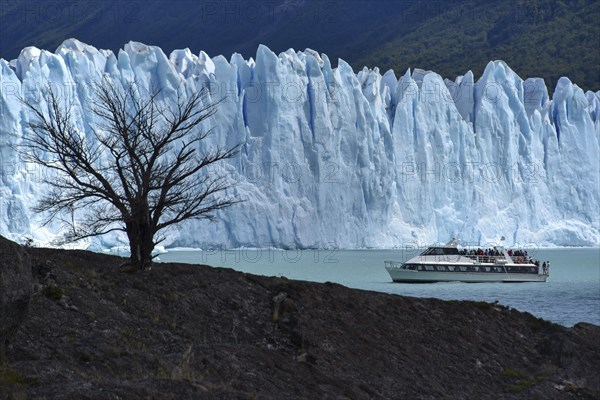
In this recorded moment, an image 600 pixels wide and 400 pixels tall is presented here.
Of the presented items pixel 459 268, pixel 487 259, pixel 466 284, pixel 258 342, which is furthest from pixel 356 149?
pixel 258 342

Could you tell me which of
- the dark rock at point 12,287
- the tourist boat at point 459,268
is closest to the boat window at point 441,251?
the tourist boat at point 459,268

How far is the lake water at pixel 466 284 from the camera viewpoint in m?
40.7

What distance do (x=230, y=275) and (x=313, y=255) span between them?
70313 millimetres

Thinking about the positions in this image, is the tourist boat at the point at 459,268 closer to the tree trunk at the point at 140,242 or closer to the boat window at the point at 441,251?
the boat window at the point at 441,251

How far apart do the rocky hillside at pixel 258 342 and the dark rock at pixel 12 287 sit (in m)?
0.05

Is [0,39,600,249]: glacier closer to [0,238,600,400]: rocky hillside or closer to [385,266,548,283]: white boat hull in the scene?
[385,266,548,283]: white boat hull

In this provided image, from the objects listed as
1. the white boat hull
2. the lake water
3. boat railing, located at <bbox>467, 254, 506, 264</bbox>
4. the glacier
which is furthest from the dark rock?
the glacier

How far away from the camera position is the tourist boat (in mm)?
55156

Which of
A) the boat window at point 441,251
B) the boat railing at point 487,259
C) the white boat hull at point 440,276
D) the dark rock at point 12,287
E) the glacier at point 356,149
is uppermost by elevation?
the glacier at point 356,149

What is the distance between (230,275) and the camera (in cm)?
1802

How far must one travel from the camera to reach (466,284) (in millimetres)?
56969

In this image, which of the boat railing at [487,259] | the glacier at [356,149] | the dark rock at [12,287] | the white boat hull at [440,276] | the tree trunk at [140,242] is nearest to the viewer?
the dark rock at [12,287]

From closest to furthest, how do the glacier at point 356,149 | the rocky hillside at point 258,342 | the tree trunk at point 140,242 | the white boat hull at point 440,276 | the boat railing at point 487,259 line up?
the rocky hillside at point 258,342, the tree trunk at point 140,242, the white boat hull at point 440,276, the boat railing at point 487,259, the glacier at point 356,149

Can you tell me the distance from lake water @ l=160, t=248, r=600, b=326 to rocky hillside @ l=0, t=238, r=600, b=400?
1671cm
